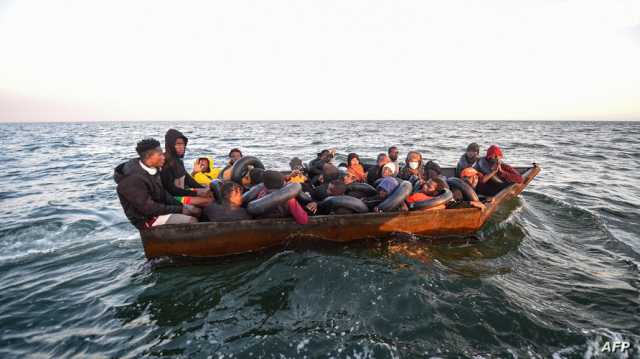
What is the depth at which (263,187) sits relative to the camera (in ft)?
23.9

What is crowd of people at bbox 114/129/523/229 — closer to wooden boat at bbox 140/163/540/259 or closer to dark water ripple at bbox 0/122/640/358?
wooden boat at bbox 140/163/540/259

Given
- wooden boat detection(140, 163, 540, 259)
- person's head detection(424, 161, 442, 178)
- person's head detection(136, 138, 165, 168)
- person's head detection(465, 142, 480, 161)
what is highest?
person's head detection(136, 138, 165, 168)

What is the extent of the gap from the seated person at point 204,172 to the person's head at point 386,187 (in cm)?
518

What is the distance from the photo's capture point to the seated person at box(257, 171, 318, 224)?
252 inches

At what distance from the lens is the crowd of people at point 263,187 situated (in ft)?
19.4

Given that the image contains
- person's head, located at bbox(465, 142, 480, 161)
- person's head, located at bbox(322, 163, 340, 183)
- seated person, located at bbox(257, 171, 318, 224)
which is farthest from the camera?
person's head, located at bbox(465, 142, 480, 161)

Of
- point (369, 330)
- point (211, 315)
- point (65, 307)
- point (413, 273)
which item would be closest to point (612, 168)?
point (413, 273)

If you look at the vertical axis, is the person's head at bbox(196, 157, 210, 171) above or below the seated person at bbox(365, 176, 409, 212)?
above

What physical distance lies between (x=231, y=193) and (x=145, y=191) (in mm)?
1530

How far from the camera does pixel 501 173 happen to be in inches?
381

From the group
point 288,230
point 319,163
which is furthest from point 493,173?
point 288,230

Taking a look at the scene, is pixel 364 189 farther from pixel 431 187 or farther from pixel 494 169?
pixel 494 169

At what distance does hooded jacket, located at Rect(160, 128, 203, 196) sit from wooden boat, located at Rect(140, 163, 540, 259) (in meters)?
1.65

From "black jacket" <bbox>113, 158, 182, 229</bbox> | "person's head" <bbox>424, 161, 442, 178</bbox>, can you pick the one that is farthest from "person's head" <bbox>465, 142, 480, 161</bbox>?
"black jacket" <bbox>113, 158, 182, 229</bbox>
